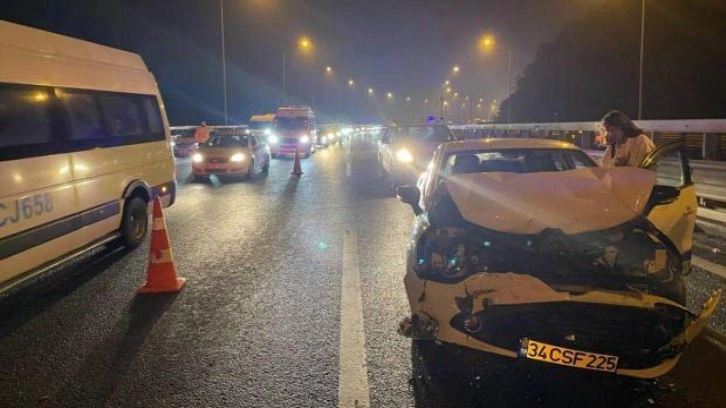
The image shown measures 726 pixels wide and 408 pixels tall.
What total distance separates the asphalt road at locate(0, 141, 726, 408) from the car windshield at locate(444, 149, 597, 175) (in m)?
1.40

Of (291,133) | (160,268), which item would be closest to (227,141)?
(291,133)

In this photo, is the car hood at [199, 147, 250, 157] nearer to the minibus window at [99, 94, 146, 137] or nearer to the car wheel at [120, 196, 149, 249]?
the minibus window at [99, 94, 146, 137]

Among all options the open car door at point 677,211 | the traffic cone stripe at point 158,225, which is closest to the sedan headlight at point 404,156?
the traffic cone stripe at point 158,225

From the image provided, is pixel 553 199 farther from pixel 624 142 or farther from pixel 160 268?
pixel 160 268

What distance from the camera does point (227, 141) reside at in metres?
19.2

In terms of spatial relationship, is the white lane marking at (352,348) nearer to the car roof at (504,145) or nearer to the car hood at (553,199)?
the car hood at (553,199)

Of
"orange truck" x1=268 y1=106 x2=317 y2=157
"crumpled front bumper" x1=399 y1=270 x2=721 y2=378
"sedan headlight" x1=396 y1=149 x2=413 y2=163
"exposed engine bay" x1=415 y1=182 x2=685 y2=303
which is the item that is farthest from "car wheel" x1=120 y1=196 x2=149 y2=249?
"orange truck" x1=268 y1=106 x2=317 y2=157

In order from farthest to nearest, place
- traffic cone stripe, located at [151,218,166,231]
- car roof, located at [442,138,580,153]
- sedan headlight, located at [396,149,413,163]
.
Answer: sedan headlight, located at [396,149,413,163] < car roof, located at [442,138,580,153] < traffic cone stripe, located at [151,218,166,231]

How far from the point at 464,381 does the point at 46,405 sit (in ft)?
8.53

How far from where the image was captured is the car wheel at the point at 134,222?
8109 mm

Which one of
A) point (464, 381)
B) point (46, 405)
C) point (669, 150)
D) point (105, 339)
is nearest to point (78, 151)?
point (105, 339)

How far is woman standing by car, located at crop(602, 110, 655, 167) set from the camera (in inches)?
282

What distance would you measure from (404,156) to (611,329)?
11.6 metres

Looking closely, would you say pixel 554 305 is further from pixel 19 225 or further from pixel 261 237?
pixel 261 237
